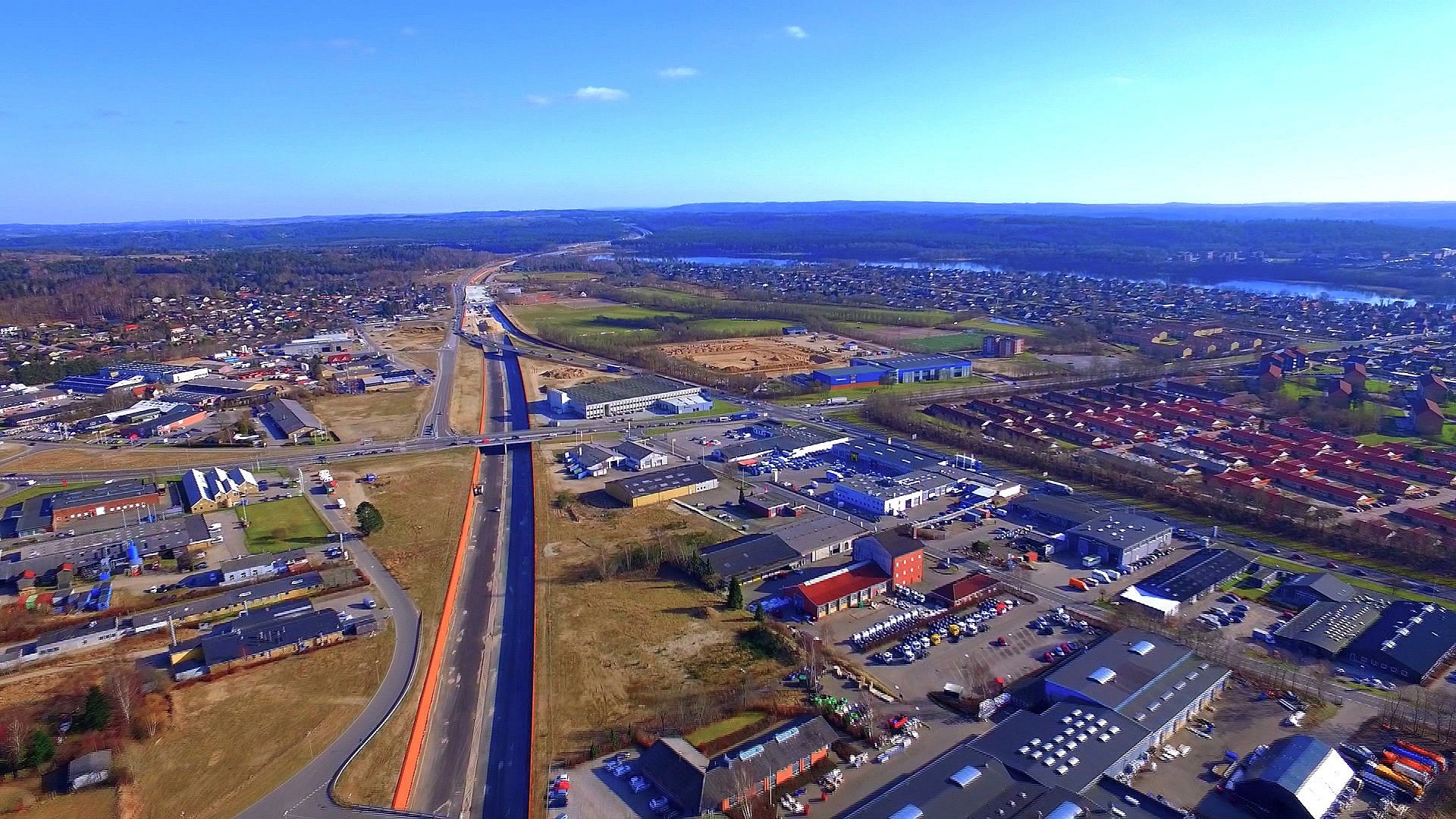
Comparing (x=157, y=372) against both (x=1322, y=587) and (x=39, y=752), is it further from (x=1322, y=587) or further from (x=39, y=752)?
(x=1322, y=587)

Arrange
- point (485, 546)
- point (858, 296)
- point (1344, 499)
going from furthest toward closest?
point (858, 296), point (1344, 499), point (485, 546)

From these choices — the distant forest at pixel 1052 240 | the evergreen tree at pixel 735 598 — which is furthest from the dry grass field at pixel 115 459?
the distant forest at pixel 1052 240

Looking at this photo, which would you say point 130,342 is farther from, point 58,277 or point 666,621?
point 666,621

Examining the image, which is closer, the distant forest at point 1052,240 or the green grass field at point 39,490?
the green grass field at point 39,490

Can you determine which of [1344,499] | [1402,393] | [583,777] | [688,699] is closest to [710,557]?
[688,699]

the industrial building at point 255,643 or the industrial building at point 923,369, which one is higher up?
the industrial building at point 923,369

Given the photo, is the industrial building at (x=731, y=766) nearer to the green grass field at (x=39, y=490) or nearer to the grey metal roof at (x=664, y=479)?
the grey metal roof at (x=664, y=479)
